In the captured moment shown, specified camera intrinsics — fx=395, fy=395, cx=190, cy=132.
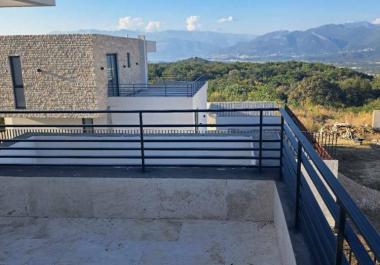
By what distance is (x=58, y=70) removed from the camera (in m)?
18.5

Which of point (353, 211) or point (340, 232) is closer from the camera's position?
point (353, 211)

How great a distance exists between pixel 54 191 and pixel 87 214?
0.46 meters

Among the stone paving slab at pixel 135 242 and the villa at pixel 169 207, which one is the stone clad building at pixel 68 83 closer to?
the villa at pixel 169 207

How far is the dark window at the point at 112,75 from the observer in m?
20.2

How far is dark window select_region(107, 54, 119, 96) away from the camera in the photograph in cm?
2022

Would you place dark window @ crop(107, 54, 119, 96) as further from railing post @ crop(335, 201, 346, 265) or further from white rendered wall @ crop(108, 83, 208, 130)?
railing post @ crop(335, 201, 346, 265)

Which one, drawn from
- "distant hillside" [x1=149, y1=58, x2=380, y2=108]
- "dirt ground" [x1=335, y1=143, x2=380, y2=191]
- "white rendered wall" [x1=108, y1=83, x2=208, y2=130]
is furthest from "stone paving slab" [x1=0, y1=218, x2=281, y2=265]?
"distant hillside" [x1=149, y1=58, x2=380, y2=108]

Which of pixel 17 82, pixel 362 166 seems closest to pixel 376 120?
pixel 362 166

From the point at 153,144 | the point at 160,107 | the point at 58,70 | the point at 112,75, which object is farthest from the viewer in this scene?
the point at 112,75

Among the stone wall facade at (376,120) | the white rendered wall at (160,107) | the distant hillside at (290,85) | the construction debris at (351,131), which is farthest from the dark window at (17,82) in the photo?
the stone wall facade at (376,120)

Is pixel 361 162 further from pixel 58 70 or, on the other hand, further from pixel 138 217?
pixel 138 217

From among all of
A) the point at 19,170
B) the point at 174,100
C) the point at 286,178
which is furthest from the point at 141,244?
the point at 174,100

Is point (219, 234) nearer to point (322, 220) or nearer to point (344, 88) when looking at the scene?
point (322, 220)

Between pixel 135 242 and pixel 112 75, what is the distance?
1757 cm
